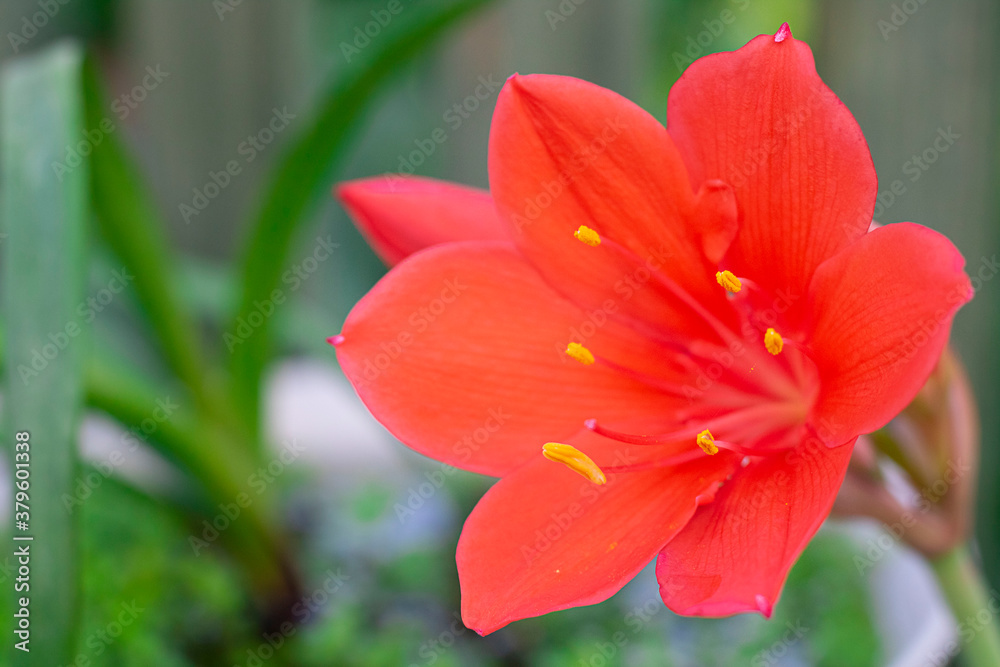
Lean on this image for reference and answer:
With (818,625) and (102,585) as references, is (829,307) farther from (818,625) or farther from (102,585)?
(102,585)

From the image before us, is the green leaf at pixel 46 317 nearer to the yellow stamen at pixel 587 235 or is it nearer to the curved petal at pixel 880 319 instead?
the yellow stamen at pixel 587 235

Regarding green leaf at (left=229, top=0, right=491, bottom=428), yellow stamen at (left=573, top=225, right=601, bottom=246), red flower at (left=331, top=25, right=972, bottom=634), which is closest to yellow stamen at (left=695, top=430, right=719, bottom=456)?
red flower at (left=331, top=25, right=972, bottom=634)

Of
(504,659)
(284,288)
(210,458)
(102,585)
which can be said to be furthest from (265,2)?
(504,659)

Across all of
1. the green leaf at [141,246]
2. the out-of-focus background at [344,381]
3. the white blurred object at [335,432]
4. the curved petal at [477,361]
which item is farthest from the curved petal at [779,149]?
the white blurred object at [335,432]

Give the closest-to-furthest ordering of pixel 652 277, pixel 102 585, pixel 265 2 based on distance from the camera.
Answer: pixel 652 277, pixel 102 585, pixel 265 2

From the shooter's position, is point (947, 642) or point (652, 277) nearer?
point (652, 277)

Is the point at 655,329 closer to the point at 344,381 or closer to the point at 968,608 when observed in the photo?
the point at 968,608

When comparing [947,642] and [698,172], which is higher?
[698,172]
